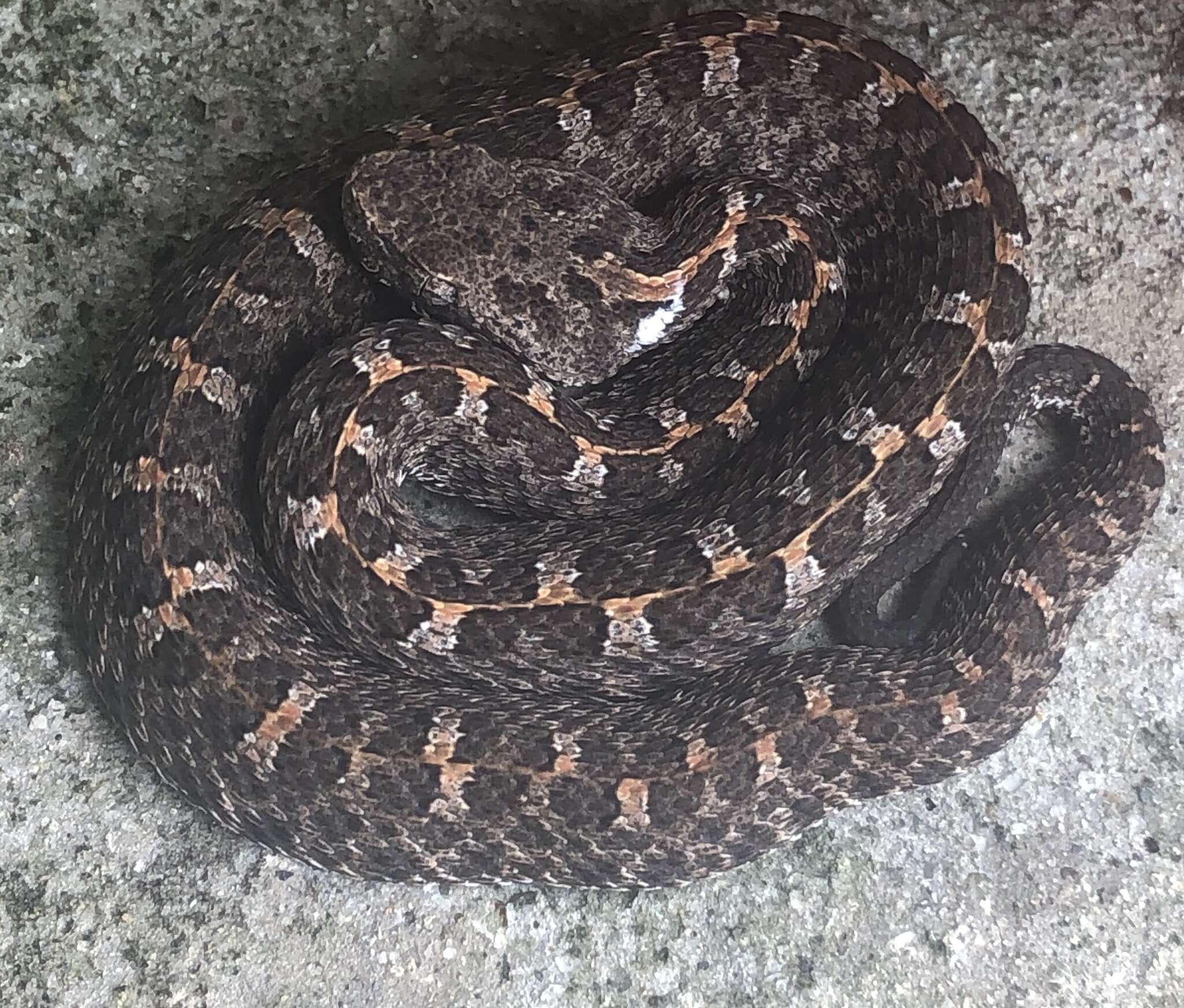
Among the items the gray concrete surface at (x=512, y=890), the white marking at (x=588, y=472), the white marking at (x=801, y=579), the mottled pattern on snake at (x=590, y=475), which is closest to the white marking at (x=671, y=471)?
the mottled pattern on snake at (x=590, y=475)

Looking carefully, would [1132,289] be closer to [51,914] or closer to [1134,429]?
[1134,429]

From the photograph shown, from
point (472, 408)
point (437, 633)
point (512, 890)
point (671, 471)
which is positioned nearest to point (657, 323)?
point (671, 471)

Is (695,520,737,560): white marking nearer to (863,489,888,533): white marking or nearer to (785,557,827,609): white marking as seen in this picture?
(785,557,827,609): white marking

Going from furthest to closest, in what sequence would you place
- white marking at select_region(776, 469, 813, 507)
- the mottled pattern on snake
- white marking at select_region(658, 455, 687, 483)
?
white marking at select_region(658, 455, 687, 483), white marking at select_region(776, 469, 813, 507), the mottled pattern on snake

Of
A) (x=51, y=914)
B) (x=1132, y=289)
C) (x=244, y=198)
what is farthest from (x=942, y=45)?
(x=51, y=914)

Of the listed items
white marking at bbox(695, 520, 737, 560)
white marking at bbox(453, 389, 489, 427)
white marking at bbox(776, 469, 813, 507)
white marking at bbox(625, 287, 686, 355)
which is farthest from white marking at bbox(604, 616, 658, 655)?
white marking at bbox(625, 287, 686, 355)
